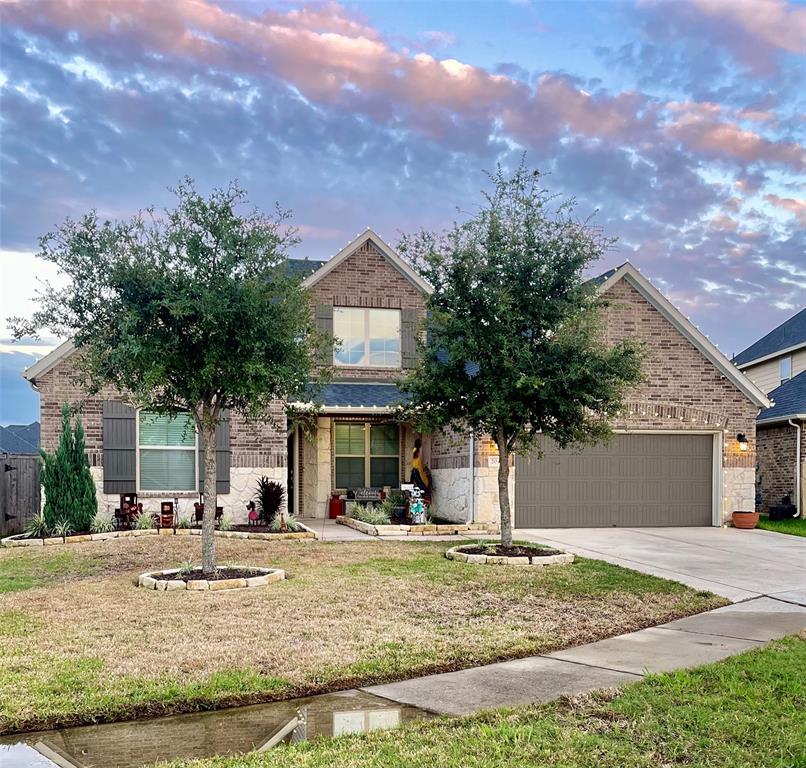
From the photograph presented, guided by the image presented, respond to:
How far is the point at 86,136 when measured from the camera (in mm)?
15641

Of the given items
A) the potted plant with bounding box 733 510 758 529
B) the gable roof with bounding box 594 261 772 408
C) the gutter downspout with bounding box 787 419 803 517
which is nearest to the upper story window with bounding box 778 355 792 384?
the gutter downspout with bounding box 787 419 803 517

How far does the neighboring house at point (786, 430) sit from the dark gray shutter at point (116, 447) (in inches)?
664

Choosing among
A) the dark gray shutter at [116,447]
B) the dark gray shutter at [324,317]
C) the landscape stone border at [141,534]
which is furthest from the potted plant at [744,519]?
the dark gray shutter at [116,447]

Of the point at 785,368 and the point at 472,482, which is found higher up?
the point at 785,368

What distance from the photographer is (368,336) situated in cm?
2045

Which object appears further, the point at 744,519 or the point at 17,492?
the point at 744,519

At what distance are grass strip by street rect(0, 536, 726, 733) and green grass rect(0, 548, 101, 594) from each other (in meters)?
0.04

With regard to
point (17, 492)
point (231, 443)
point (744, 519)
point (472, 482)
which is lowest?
point (744, 519)

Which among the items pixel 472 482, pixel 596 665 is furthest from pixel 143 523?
pixel 596 665

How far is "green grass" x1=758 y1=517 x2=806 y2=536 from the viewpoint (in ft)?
61.4

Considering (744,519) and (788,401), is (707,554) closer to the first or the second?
(744,519)

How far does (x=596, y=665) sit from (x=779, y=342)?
2612cm

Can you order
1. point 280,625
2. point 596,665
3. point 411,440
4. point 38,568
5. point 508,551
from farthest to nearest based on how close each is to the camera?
point 411,440, point 508,551, point 38,568, point 280,625, point 596,665

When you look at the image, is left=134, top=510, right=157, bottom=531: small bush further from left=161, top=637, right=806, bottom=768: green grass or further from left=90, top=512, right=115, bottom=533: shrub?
left=161, top=637, right=806, bottom=768: green grass
